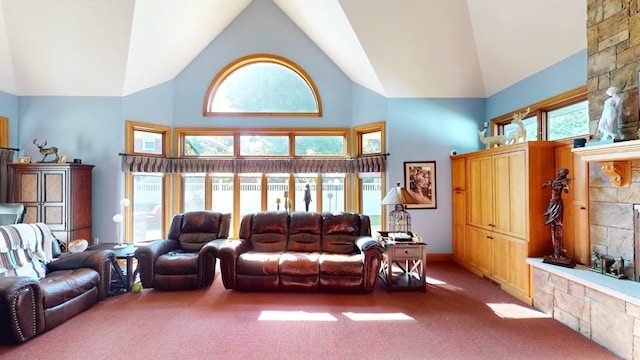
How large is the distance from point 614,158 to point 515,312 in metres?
1.94

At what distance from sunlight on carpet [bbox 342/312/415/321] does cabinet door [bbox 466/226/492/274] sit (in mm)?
2034

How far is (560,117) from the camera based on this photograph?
4.00 meters

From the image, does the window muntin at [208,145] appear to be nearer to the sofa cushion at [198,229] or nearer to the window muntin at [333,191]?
the sofa cushion at [198,229]

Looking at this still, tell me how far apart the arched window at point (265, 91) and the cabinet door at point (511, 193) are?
3416mm

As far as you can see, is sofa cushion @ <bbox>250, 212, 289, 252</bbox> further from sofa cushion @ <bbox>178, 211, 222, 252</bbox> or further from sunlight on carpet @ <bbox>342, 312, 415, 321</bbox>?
sunlight on carpet @ <bbox>342, 312, 415, 321</bbox>

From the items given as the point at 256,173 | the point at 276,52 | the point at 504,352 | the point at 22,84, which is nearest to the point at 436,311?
the point at 504,352

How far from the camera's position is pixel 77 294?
3.14 meters

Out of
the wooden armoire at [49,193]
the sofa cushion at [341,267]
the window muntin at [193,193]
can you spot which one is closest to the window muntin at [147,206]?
the window muntin at [193,193]

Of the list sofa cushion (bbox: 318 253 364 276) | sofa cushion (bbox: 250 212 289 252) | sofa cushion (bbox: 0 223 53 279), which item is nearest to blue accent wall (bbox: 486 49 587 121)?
sofa cushion (bbox: 318 253 364 276)

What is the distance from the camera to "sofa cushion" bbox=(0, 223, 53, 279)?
2.98 meters

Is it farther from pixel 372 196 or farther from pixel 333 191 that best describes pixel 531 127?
pixel 333 191

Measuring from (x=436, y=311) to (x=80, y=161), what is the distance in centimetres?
616

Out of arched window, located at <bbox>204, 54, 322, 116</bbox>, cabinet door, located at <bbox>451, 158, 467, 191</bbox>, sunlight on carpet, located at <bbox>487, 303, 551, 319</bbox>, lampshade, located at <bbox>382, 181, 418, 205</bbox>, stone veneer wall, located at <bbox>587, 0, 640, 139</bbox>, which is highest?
arched window, located at <bbox>204, 54, 322, 116</bbox>

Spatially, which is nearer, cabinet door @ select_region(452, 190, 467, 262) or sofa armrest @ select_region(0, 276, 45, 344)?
sofa armrest @ select_region(0, 276, 45, 344)
